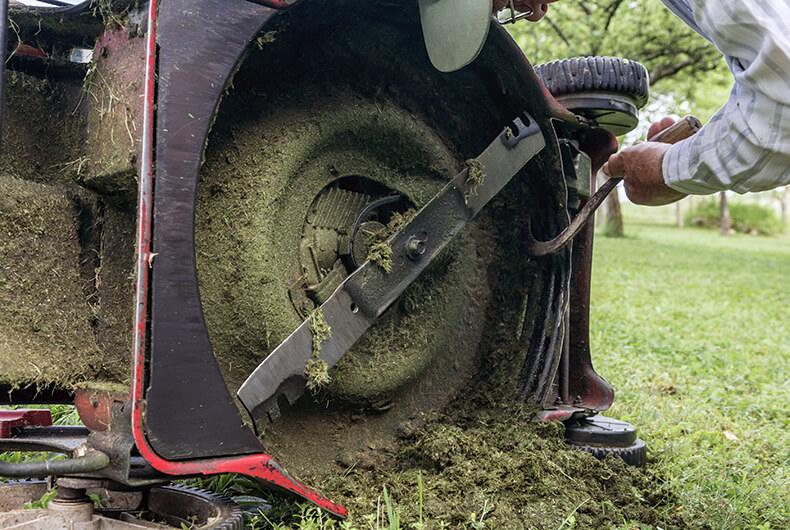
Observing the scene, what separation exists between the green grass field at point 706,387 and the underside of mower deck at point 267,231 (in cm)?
55

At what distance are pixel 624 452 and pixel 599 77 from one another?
4.19ft

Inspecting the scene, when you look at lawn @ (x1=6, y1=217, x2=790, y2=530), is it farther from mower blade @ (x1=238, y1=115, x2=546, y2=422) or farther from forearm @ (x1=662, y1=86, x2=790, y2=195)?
forearm @ (x1=662, y1=86, x2=790, y2=195)

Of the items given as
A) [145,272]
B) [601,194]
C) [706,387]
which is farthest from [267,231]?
[706,387]

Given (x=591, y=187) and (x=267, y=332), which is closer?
(x=267, y=332)

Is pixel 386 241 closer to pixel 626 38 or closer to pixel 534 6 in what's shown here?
pixel 534 6

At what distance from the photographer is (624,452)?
7.61ft

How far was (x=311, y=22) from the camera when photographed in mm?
1789

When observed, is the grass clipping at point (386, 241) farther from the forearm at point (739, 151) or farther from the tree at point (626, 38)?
the tree at point (626, 38)

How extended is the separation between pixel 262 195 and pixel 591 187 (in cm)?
132

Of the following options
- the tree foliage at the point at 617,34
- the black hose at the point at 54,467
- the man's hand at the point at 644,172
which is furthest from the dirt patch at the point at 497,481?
the tree foliage at the point at 617,34

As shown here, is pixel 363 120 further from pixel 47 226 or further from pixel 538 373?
pixel 538 373

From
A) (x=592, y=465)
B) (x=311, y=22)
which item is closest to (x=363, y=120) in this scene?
(x=311, y=22)

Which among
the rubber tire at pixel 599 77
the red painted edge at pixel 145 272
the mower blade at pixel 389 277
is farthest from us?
the rubber tire at pixel 599 77

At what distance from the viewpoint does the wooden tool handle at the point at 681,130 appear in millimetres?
2234
